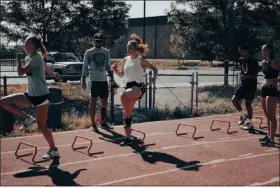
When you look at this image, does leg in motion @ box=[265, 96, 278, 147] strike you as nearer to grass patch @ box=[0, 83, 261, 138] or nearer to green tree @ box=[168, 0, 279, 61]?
grass patch @ box=[0, 83, 261, 138]

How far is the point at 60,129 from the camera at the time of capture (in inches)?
330

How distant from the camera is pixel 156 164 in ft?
19.1

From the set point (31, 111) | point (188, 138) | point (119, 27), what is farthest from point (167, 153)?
point (119, 27)

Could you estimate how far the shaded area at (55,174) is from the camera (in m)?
4.93

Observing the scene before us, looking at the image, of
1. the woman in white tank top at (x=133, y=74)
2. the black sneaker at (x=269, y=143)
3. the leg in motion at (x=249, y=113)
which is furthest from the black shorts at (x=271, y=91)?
the woman in white tank top at (x=133, y=74)

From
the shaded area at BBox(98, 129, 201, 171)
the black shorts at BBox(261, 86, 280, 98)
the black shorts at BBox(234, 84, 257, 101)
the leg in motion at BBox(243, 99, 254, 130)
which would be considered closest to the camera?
the shaded area at BBox(98, 129, 201, 171)

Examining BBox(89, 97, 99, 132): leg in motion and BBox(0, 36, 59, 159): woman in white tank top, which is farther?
BBox(89, 97, 99, 132): leg in motion

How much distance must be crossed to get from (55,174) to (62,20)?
28.7 feet

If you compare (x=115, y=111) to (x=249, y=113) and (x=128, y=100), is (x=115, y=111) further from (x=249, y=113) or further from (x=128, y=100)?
(x=128, y=100)

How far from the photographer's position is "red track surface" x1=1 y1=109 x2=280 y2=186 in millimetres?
5090

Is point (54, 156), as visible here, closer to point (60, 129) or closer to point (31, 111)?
point (60, 129)

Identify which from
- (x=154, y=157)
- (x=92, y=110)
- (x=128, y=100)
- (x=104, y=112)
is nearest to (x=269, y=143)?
(x=154, y=157)

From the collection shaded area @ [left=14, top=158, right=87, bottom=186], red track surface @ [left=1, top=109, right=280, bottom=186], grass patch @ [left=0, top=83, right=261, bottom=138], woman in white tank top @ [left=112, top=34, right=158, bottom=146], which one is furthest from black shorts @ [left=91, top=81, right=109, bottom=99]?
shaded area @ [left=14, top=158, right=87, bottom=186]

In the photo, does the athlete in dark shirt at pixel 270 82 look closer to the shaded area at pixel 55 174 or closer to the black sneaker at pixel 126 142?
the black sneaker at pixel 126 142
